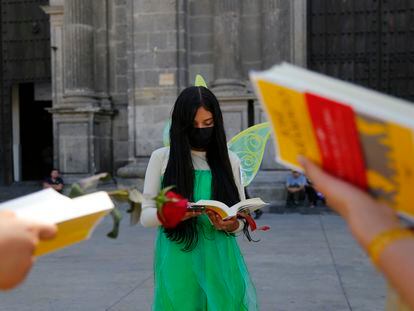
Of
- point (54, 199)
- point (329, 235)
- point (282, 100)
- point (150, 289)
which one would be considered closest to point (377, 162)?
point (282, 100)

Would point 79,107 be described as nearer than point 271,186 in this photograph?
No

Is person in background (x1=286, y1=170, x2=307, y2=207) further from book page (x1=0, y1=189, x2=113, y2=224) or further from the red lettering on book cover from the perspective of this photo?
A: the red lettering on book cover

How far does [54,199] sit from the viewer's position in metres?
1.37

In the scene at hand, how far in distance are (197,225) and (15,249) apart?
2.08m

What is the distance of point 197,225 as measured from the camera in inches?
125

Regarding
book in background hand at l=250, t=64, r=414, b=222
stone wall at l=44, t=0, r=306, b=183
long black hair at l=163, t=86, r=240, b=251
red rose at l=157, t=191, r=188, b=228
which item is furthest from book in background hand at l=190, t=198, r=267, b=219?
stone wall at l=44, t=0, r=306, b=183

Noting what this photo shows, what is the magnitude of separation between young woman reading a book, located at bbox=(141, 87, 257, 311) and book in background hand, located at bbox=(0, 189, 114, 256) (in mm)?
1626

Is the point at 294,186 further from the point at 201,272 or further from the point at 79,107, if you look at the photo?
the point at 201,272

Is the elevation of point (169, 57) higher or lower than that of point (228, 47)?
lower

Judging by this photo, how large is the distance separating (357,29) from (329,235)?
5753mm

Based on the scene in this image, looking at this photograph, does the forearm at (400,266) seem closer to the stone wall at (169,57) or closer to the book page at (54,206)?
the book page at (54,206)

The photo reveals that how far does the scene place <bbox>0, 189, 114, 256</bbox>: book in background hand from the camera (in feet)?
4.21

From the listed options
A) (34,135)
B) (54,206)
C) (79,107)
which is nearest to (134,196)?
(54,206)

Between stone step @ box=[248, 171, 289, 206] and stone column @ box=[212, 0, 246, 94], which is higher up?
stone column @ box=[212, 0, 246, 94]
